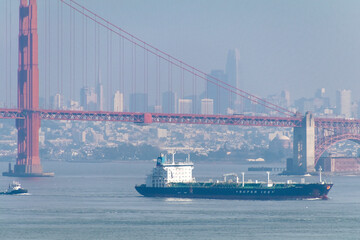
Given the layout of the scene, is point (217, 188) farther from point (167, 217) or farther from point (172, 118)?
point (172, 118)

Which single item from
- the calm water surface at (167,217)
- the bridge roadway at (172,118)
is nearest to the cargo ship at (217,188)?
Result: the calm water surface at (167,217)

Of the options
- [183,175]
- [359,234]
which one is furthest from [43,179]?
[359,234]

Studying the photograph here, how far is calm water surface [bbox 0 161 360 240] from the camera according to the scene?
8188cm

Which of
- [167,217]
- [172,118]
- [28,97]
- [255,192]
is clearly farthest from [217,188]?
[172,118]

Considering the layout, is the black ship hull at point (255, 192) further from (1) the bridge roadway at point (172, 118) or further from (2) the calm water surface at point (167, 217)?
(1) the bridge roadway at point (172, 118)

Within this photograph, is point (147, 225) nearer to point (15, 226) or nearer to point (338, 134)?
point (15, 226)

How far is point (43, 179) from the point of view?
508 feet

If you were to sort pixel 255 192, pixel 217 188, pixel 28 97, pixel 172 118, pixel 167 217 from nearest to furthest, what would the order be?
pixel 167 217 < pixel 255 192 < pixel 217 188 < pixel 28 97 < pixel 172 118

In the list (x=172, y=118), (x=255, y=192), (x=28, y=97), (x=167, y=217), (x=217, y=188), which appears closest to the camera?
(x=167, y=217)

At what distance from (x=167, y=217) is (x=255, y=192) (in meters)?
21.5

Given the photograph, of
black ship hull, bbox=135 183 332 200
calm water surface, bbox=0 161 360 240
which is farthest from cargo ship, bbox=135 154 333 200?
calm water surface, bbox=0 161 360 240

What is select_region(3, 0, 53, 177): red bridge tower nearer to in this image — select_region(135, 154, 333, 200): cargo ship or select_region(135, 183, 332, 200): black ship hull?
select_region(135, 154, 333, 200): cargo ship

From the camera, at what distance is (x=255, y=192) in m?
112

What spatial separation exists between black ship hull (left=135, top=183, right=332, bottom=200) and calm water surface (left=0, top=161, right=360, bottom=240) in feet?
7.04
